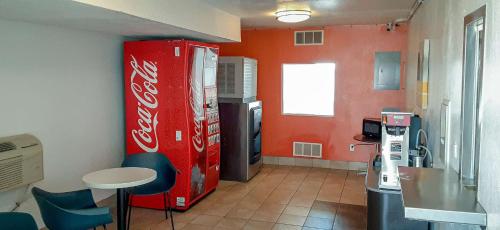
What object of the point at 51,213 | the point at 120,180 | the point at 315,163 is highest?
the point at 120,180

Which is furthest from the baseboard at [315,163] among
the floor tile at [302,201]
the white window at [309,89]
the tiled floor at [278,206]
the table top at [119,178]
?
the table top at [119,178]

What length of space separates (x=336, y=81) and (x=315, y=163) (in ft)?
4.56

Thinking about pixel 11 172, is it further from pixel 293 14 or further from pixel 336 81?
pixel 336 81

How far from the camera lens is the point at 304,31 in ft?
20.9

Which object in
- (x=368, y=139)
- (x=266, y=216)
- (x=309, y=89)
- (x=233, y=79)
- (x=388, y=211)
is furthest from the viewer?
(x=309, y=89)

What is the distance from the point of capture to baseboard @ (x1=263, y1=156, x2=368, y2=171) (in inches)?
253

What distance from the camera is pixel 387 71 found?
6.09 metres

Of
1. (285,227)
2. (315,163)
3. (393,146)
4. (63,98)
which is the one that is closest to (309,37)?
(315,163)

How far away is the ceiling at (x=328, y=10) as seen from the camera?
421 cm

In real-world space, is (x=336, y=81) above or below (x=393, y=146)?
above

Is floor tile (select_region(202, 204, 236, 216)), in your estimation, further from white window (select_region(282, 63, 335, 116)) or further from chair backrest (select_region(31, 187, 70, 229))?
white window (select_region(282, 63, 335, 116))

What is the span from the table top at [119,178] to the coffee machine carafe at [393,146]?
1.85m

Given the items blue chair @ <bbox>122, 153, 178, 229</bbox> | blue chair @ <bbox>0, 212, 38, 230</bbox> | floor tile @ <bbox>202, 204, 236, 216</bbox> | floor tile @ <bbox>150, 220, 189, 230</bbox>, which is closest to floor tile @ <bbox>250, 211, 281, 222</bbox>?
floor tile @ <bbox>202, 204, 236, 216</bbox>

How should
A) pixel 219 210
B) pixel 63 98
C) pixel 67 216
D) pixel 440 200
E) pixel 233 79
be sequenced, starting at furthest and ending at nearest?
1. pixel 233 79
2. pixel 219 210
3. pixel 63 98
4. pixel 67 216
5. pixel 440 200
